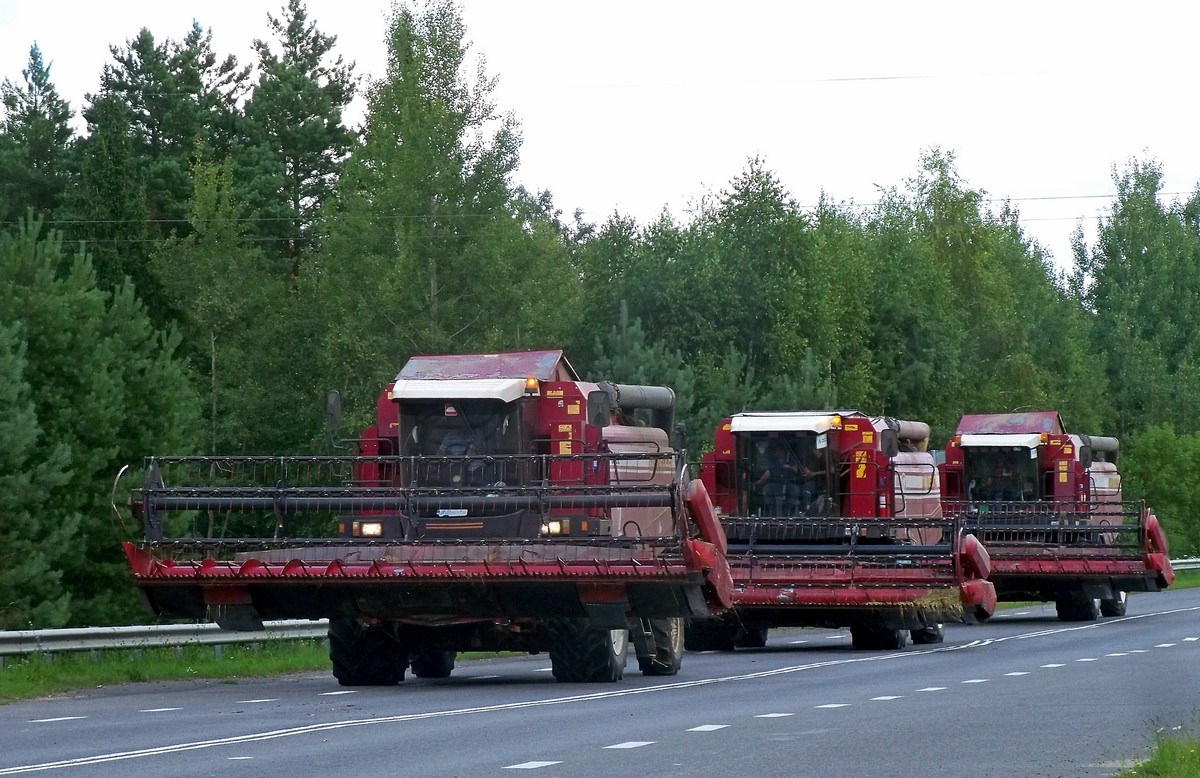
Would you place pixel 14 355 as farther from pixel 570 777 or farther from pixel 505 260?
pixel 570 777

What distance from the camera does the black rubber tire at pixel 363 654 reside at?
19.9 metres

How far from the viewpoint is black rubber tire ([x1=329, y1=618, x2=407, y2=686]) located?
A: 19.9m

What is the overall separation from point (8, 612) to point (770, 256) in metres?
30.5

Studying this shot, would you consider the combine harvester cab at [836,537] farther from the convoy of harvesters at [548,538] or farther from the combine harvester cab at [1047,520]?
the combine harvester cab at [1047,520]

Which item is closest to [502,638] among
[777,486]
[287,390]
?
[777,486]

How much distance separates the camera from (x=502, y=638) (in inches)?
780

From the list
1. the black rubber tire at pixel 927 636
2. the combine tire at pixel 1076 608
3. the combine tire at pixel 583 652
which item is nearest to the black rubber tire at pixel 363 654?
the combine tire at pixel 583 652

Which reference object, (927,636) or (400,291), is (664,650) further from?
(400,291)

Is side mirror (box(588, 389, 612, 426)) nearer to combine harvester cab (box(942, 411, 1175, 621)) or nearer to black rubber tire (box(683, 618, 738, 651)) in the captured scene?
black rubber tire (box(683, 618, 738, 651))

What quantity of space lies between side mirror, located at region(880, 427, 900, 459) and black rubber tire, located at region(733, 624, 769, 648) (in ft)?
10.8

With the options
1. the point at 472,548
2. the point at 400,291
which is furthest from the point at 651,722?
the point at 400,291

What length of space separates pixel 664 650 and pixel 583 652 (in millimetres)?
1708

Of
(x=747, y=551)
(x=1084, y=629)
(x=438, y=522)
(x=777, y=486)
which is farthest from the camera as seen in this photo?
(x=1084, y=629)

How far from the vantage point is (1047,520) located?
1385 inches
